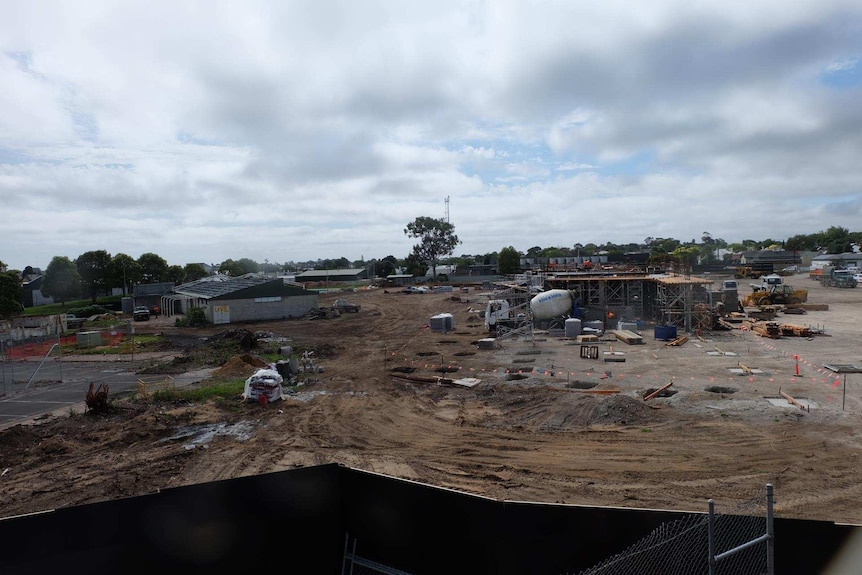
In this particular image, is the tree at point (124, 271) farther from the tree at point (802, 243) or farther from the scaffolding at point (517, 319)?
the tree at point (802, 243)

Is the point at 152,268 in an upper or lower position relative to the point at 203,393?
upper

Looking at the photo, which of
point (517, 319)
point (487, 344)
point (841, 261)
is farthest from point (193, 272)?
point (841, 261)

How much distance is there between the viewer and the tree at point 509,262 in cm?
10456

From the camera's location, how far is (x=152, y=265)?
277ft

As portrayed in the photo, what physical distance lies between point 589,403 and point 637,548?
41.0ft

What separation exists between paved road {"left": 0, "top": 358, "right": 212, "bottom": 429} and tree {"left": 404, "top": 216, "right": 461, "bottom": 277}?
84.5 meters

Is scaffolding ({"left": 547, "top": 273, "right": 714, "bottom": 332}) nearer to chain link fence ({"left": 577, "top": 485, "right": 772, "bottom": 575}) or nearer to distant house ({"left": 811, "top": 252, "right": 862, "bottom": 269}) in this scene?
chain link fence ({"left": 577, "top": 485, "right": 772, "bottom": 575})

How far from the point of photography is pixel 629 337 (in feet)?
106

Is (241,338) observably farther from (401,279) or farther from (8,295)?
(401,279)

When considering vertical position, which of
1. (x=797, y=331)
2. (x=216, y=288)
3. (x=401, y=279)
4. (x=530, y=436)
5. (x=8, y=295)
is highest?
(x=8, y=295)

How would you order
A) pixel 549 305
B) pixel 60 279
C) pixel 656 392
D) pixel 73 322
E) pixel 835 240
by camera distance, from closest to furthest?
pixel 656 392
pixel 549 305
pixel 73 322
pixel 60 279
pixel 835 240

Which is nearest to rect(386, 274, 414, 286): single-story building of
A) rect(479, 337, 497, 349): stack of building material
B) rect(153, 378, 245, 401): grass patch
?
rect(479, 337, 497, 349): stack of building material

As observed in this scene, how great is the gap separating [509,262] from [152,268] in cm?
6525

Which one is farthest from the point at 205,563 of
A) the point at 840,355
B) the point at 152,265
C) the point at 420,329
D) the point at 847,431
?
the point at 152,265
